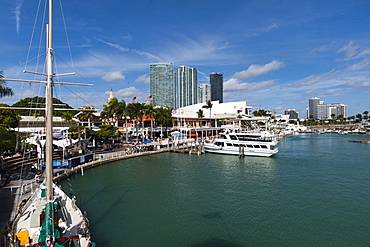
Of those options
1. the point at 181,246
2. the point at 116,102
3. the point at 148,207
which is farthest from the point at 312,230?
the point at 116,102

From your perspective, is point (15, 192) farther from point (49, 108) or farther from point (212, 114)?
point (212, 114)

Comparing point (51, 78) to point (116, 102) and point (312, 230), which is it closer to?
point (312, 230)

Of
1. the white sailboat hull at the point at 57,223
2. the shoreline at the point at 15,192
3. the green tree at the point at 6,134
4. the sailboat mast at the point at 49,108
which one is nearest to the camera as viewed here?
the sailboat mast at the point at 49,108

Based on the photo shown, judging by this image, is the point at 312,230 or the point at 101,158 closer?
the point at 312,230

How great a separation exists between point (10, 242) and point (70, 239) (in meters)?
3.11

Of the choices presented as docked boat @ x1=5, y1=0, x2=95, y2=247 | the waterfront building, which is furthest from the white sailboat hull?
the waterfront building

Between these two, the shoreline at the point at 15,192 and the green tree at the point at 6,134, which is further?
the green tree at the point at 6,134

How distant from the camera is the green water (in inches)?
664

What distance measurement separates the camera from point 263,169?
131 ft

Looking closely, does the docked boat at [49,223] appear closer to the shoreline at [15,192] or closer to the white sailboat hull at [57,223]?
the white sailboat hull at [57,223]

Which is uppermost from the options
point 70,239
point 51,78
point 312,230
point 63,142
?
point 51,78

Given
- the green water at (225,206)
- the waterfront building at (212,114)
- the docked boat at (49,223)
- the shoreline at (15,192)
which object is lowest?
the green water at (225,206)

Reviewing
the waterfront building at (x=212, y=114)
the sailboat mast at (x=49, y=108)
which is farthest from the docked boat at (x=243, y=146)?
the sailboat mast at (x=49, y=108)

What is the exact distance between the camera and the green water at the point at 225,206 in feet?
55.3
